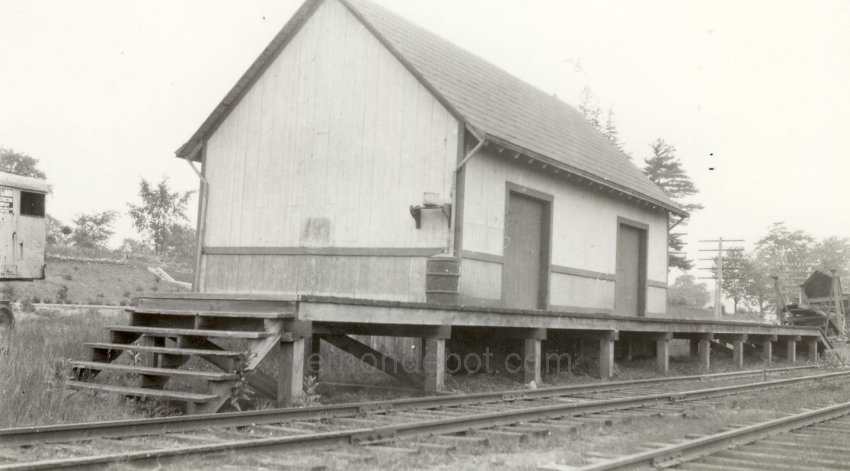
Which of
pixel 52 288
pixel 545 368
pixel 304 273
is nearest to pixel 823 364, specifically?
pixel 545 368

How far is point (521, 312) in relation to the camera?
1206cm

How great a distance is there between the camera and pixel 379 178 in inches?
532

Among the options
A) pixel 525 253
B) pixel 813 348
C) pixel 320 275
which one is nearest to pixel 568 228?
pixel 525 253

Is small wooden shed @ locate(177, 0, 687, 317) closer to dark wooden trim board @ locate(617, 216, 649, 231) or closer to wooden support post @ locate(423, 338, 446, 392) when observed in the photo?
dark wooden trim board @ locate(617, 216, 649, 231)

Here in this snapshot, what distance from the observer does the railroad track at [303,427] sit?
562cm

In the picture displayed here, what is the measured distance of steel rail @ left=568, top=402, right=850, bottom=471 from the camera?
5.68 m

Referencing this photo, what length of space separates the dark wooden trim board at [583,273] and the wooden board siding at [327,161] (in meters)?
3.75

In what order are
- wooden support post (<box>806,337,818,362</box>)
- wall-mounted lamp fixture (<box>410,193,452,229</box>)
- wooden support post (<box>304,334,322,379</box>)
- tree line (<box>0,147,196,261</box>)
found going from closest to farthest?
wooden support post (<box>304,334,322,379</box>)
wall-mounted lamp fixture (<box>410,193,452,229</box>)
wooden support post (<box>806,337,818,362</box>)
tree line (<box>0,147,196,261</box>)

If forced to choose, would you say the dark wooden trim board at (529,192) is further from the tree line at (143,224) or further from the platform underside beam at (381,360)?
the tree line at (143,224)

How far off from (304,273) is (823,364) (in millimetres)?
14614

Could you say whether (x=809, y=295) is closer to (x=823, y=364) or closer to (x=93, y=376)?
(x=823, y=364)

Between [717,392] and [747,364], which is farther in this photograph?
[747,364]

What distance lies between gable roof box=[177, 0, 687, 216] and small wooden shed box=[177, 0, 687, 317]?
5 cm

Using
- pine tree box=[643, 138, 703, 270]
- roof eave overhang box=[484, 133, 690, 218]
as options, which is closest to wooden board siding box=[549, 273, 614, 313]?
roof eave overhang box=[484, 133, 690, 218]
